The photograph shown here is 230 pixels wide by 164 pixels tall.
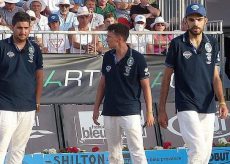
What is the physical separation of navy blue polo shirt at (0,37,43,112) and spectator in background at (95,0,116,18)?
22.3 ft

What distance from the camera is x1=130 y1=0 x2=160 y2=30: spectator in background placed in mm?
16734

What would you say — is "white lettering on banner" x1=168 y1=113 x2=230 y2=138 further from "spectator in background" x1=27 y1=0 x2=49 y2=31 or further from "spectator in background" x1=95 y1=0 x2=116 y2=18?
"spectator in background" x1=95 y1=0 x2=116 y2=18

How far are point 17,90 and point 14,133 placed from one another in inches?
21.4

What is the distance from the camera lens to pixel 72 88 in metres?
14.4

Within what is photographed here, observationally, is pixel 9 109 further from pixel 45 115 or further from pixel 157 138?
pixel 157 138

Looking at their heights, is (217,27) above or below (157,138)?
above

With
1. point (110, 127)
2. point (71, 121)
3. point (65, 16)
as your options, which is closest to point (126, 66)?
point (110, 127)

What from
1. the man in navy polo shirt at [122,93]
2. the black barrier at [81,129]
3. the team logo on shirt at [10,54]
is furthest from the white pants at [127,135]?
the black barrier at [81,129]

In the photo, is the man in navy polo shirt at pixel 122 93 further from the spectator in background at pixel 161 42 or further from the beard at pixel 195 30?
the spectator in background at pixel 161 42

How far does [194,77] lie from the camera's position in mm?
9594

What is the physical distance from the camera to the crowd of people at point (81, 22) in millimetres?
14492

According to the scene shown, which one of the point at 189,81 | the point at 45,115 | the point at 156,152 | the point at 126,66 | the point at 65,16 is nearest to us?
the point at 189,81

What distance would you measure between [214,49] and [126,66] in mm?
1198

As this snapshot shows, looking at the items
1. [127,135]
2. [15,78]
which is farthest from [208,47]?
[15,78]
